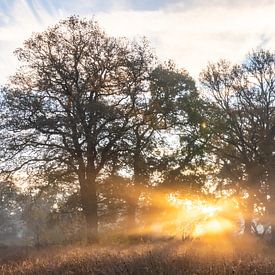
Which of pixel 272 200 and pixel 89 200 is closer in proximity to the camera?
pixel 89 200

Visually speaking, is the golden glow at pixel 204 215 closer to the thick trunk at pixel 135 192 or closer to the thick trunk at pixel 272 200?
the thick trunk at pixel 135 192

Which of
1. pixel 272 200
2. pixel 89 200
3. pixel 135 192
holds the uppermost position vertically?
pixel 135 192

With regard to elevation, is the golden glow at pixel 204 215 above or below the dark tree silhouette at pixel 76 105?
below

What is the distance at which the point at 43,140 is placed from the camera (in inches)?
1091

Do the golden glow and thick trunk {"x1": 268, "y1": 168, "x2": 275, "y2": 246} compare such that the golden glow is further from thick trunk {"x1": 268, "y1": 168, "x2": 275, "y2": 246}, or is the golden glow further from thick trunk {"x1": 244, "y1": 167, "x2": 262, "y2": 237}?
thick trunk {"x1": 268, "y1": 168, "x2": 275, "y2": 246}

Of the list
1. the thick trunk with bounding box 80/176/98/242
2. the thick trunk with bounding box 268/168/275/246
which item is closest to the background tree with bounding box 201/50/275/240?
the thick trunk with bounding box 268/168/275/246

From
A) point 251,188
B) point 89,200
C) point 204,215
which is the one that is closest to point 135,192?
point 89,200

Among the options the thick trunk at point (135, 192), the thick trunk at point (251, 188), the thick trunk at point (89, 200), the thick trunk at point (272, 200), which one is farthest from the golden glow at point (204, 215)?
the thick trunk at point (89, 200)

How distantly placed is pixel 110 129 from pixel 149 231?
7941 mm

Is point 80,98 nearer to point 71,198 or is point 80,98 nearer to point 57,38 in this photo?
point 57,38

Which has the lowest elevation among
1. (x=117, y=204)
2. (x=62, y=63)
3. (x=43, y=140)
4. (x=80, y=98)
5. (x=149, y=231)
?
(x=149, y=231)

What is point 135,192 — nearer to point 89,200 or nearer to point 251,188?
point 89,200

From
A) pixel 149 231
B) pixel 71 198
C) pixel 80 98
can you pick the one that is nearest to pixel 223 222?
pixel 149 231

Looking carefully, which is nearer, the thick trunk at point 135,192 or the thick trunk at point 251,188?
the thick trunk at point 135,192
